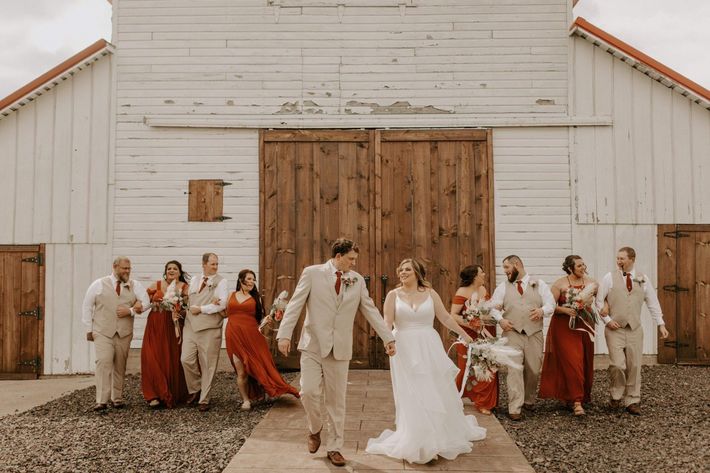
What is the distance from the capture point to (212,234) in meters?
10.6

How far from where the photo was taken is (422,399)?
18.9 ft

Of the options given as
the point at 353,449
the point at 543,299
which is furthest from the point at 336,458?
the point at 543,299

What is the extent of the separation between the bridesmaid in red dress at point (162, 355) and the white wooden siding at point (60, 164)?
297 centimetres

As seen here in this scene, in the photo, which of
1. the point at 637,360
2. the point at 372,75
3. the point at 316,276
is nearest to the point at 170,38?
the point at 372,75

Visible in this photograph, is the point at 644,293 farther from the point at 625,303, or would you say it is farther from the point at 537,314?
the point at 537,314

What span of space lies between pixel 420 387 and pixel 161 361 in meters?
3.92

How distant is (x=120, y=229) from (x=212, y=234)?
61.3 inches

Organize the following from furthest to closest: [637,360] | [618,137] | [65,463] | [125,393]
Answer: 1. [618,137]
2. [125,393]
3. [637,360]
4. [65,463]

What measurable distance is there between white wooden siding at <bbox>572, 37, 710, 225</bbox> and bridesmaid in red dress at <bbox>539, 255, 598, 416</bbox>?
301 cm

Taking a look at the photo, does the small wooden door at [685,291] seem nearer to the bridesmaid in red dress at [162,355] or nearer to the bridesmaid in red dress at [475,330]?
the bridesmaid in red dress at [475,330]

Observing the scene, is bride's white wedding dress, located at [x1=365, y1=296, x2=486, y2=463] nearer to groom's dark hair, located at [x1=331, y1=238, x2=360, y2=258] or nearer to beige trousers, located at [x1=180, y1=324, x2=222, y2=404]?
groom's dark hair, located at [x1=331, y1=238, x2=360, y2=258]

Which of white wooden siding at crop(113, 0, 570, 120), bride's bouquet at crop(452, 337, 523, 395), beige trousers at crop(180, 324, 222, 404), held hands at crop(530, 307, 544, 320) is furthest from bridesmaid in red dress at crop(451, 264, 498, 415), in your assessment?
white wooden siding at crop(113, 0, 570, 120)

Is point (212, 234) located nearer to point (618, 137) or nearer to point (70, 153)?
point (70, 153)

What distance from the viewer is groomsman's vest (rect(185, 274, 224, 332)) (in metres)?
8.11
